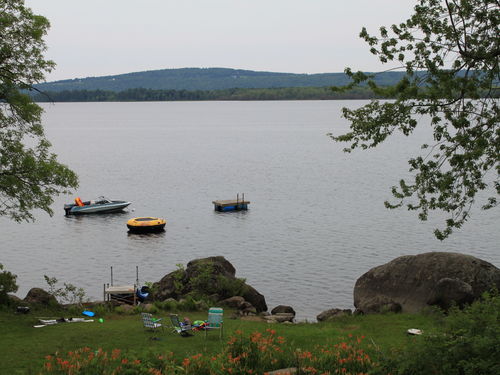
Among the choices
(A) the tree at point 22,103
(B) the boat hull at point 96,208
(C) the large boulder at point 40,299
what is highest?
(A) the tree at point 22,103

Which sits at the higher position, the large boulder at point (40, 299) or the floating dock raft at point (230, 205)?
the large boulder at point (40, 299)

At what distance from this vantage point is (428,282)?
28766 millimetres

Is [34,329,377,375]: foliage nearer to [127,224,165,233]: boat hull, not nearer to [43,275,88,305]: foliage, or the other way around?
[43,275,88,305]: foliage

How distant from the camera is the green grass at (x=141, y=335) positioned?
19.8 metres

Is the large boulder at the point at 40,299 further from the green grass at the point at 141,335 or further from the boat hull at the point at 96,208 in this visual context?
the boat hull at the point at 96,208

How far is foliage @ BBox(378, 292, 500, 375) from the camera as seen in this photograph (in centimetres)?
1280

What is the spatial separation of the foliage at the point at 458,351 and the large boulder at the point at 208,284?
19044 mm

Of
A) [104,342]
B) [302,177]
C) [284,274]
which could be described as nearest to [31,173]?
[104,342]

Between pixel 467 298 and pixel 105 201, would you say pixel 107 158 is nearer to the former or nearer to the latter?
pixel 105 201

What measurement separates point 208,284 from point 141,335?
425 inches

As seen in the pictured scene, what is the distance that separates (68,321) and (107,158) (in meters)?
114

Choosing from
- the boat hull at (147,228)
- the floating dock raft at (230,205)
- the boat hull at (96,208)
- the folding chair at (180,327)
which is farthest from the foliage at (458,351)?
the boat hull at (96,208)

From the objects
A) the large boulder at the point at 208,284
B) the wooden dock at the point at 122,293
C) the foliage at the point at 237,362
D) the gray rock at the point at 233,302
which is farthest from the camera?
the wooden dock at the point at 122,293

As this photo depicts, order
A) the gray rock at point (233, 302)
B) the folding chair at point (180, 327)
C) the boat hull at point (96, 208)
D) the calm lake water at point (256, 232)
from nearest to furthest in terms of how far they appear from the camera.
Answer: the folding chair at point (180, 327) < the gray rock at point (233, 302) < the calm lake water at point (256, 232) < the boat hull at point (96, 208)
